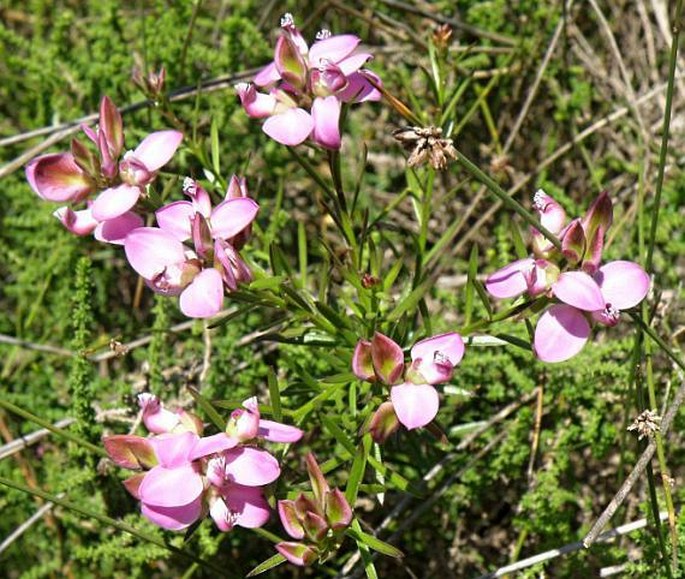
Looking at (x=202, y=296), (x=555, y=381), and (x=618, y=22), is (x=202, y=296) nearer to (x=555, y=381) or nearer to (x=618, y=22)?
(x=555, y=381)

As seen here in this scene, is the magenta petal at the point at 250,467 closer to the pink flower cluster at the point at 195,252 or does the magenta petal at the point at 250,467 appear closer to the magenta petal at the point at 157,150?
the pink flower cluster at the point at 195,252

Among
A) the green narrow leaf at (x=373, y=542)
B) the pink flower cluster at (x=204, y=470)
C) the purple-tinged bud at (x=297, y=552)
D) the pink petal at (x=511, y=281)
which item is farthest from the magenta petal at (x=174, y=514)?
the pink petal at (x=511, y=281)

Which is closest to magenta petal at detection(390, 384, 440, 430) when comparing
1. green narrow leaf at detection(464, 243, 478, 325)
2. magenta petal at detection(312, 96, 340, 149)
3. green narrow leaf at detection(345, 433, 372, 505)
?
green narrow leaf at detection(345, 433, 372, 505)

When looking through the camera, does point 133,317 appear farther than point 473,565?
Yes

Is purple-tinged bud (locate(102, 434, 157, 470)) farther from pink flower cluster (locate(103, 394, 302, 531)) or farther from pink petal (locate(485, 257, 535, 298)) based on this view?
pink petal (locate(485, 257, 535, 298))

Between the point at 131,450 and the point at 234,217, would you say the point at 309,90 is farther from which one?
the point at 131,450

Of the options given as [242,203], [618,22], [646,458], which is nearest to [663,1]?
[618,22]
